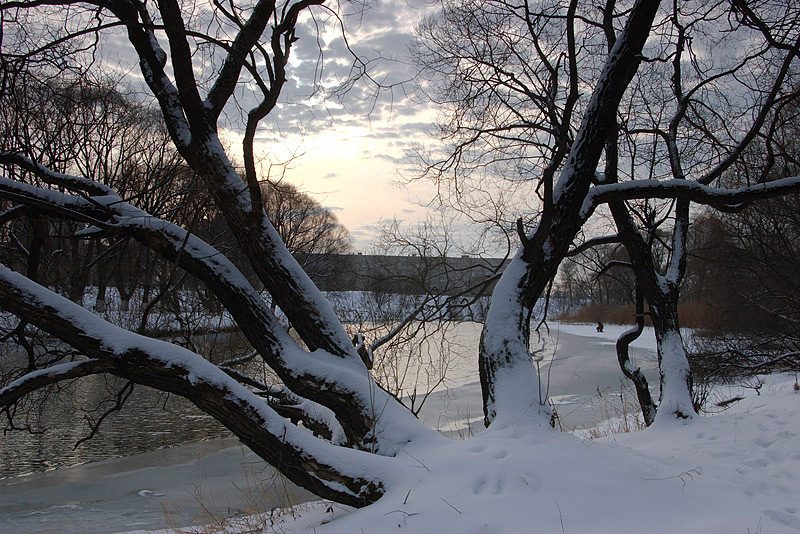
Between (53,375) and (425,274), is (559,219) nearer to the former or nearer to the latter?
(425,274)

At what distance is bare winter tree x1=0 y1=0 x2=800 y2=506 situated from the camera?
3.23 m

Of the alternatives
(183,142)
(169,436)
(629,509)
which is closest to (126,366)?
(183,142)

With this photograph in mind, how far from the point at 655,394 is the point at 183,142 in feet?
39.4

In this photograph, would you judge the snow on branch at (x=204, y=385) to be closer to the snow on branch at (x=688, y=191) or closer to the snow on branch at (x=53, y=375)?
the snow on branch at (x=53, y=375)

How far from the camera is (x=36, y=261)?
4.50 m

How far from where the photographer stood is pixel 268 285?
416 cm

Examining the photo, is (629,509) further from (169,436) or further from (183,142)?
(169,436)

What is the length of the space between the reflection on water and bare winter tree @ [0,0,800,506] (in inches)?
176

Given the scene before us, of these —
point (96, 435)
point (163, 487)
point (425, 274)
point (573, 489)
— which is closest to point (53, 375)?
point (573, 489)

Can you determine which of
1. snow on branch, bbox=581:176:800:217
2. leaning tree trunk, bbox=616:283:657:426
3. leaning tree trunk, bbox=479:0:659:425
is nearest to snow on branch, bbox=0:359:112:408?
leaning tree trunk, bbox=479:0:659:425

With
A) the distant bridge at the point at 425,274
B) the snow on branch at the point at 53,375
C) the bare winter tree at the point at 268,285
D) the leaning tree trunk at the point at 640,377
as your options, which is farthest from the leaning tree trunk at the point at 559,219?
the leaning tree trunk at the point at 640,377

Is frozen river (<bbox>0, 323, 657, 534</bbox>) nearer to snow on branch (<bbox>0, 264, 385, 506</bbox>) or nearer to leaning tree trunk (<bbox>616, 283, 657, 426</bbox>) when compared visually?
snow on branch (<bbox>0, 264, 385, 506</bbox>)

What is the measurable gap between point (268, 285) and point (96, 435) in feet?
24.1

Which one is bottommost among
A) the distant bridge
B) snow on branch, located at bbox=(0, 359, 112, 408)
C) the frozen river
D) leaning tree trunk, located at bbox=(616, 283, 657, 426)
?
the frozen river
